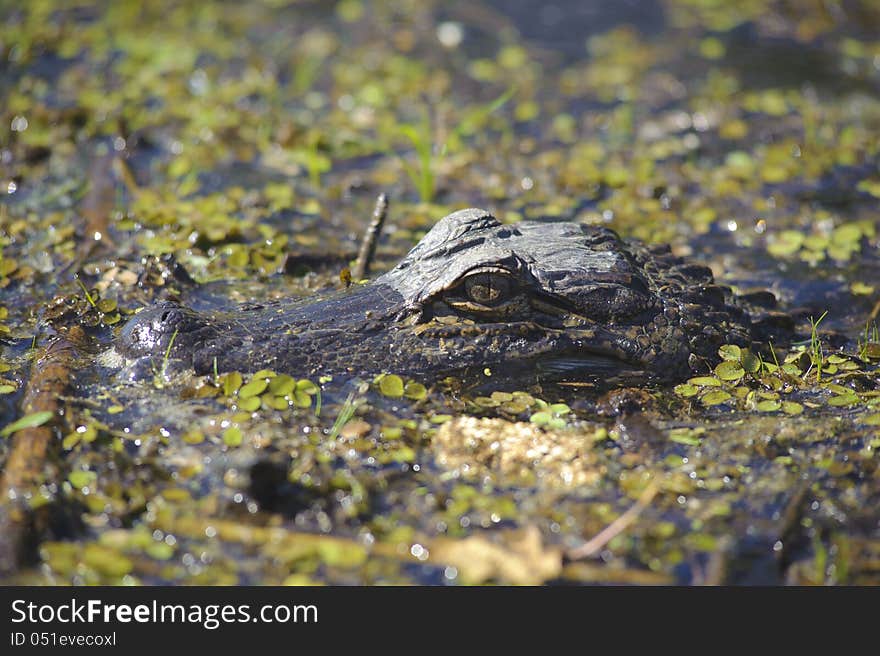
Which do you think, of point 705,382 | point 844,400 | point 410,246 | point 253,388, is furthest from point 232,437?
point 844,400

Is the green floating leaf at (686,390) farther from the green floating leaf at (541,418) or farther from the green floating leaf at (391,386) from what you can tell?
the green floating leaf at (391,386)

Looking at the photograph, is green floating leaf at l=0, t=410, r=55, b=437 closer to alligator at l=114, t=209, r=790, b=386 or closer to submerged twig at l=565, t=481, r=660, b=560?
alligator at l=114, t=209, r=790, b=386

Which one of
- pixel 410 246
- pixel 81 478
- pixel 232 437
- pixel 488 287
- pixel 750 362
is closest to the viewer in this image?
pixel 81 478

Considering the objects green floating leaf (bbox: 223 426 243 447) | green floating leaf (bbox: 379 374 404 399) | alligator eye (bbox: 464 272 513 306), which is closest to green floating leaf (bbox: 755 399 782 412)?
alligator eye (bbox: 464 272 513 306)

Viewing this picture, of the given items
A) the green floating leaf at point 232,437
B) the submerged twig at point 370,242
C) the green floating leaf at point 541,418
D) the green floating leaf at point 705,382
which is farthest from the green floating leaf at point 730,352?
the green floating leaf at point 232,437

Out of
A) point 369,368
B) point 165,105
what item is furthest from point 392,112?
point 369,368

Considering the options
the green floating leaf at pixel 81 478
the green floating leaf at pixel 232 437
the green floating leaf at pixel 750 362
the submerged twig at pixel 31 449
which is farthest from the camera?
the green floating leaf at pixel 750 362

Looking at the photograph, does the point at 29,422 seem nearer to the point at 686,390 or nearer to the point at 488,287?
the point at 488,287
